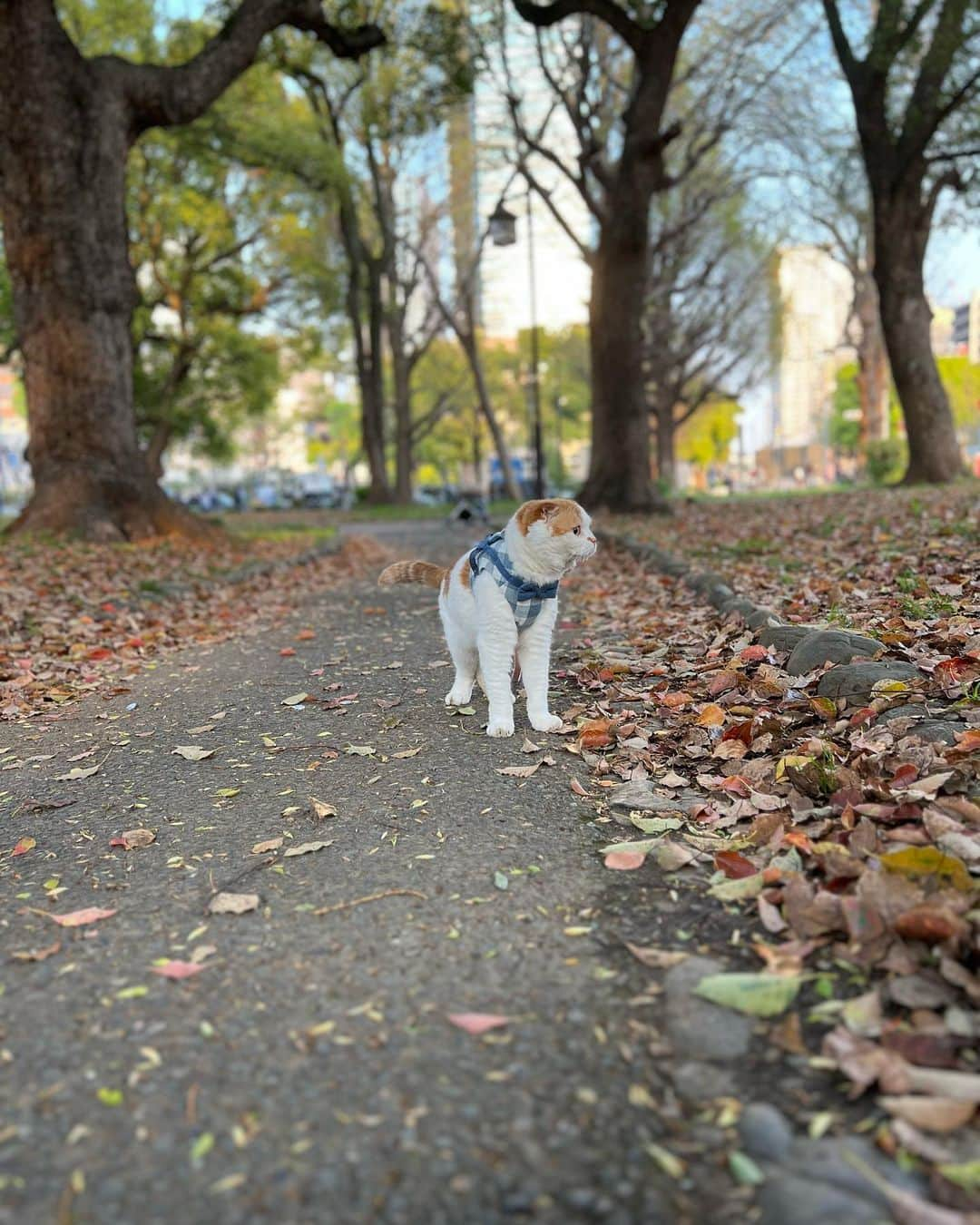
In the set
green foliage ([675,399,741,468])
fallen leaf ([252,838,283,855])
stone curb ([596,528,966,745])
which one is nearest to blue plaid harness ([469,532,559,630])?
stone curb ([596,528,966,745])

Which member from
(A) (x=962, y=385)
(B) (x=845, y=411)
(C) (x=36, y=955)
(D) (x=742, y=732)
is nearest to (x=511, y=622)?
(D) (x=742, y=732)

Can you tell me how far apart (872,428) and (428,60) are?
16.9m

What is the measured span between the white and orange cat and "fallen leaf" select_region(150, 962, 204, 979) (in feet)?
5.68

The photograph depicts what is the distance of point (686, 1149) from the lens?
150 centimetres

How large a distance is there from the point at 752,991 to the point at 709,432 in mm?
61271

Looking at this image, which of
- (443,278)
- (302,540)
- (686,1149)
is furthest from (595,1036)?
(443,278)

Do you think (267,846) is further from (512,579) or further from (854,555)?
(854,555)

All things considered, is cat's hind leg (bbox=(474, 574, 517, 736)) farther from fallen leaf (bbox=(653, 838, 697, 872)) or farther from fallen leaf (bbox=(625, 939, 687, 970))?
fallen leaf (bbox=(625, 939, 687, 970))

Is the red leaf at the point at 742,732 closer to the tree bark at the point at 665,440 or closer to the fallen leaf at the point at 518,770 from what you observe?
the fallen leaf at the point at 518,770

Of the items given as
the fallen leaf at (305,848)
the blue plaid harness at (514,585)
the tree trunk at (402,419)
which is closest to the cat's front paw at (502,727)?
the blue plaid harness at (514,585)

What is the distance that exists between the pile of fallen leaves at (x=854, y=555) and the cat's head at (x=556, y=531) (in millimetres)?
1700

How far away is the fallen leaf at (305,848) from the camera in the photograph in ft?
8.89

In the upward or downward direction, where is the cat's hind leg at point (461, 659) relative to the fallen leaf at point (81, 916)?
upward

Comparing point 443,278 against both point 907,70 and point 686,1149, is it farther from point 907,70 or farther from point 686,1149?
point 686,1149
